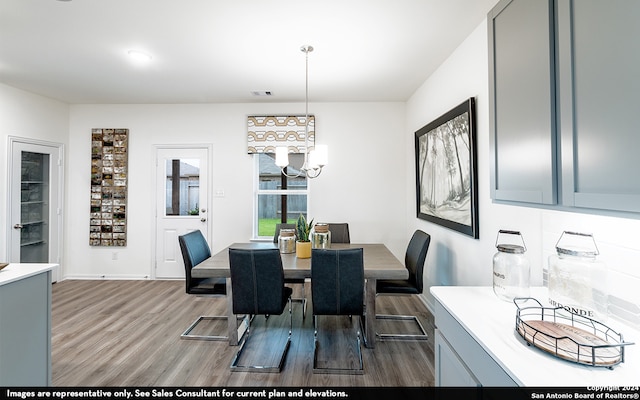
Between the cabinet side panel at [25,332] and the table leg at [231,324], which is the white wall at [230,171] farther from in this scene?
the cabinet side panel at [25,332]

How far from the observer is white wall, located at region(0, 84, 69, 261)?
3.50 meters

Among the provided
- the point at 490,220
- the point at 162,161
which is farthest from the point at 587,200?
the point at 162,161

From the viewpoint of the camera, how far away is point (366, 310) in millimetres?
2488

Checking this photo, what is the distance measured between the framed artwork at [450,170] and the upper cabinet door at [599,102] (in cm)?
135

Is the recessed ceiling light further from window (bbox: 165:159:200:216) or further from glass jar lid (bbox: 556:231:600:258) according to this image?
glass jar lid (bbox: 556:231:600:258)

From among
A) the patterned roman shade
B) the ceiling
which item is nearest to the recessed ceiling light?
the ceiling

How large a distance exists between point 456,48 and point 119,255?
513 cm

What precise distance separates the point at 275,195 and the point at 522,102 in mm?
3471

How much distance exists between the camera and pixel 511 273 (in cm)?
142

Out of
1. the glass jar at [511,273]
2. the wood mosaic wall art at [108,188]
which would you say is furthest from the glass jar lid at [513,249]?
the wood mosaic wall art at [108,188]

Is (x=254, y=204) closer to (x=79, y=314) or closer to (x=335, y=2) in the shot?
(x=79, y=314)

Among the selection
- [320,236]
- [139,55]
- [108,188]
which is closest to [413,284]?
[320,236]

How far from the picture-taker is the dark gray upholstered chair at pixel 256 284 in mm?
2166

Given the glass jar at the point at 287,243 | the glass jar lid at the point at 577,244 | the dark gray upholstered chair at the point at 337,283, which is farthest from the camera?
the glass jar at the point at 287,243
